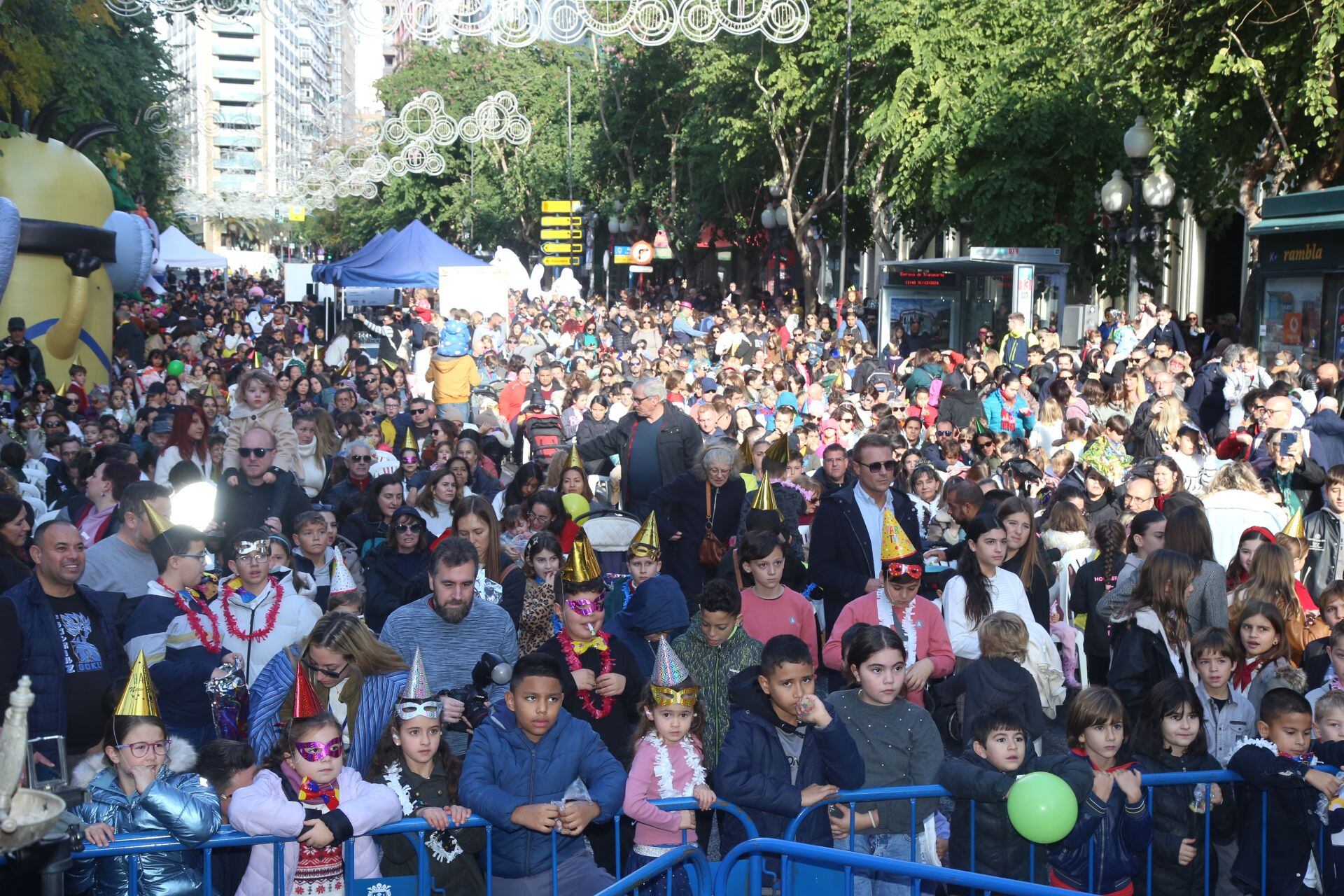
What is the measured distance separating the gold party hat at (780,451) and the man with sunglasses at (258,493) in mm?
3038

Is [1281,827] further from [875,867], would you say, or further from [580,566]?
[580,566]

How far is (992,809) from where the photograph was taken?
→ 529 cm

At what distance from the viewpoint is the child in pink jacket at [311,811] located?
4902mm

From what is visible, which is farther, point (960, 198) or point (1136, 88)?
point (960, 198)

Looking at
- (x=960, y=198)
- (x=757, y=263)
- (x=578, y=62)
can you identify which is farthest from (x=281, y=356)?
(x=578, y=62)

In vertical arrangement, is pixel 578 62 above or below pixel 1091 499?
above

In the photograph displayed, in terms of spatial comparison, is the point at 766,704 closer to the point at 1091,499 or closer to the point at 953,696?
the point at 953,696

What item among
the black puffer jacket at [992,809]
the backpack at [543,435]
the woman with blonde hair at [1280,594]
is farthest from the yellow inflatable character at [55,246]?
the black puffer jacket at [992,809]

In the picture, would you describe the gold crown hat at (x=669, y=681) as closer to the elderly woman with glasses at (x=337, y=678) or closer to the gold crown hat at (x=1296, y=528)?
the elderly woman with glasses at (x=337, y=678)

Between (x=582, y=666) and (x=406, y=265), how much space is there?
84.8 feet

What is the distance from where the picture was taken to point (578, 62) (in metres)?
58.7

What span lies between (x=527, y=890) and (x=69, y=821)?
1559 mm

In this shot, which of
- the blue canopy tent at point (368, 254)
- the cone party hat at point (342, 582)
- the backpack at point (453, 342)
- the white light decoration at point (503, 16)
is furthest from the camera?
the blue canopy tent at point (368, 254)

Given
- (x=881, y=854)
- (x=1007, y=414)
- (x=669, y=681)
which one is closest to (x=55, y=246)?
(x=1007, y=414)
